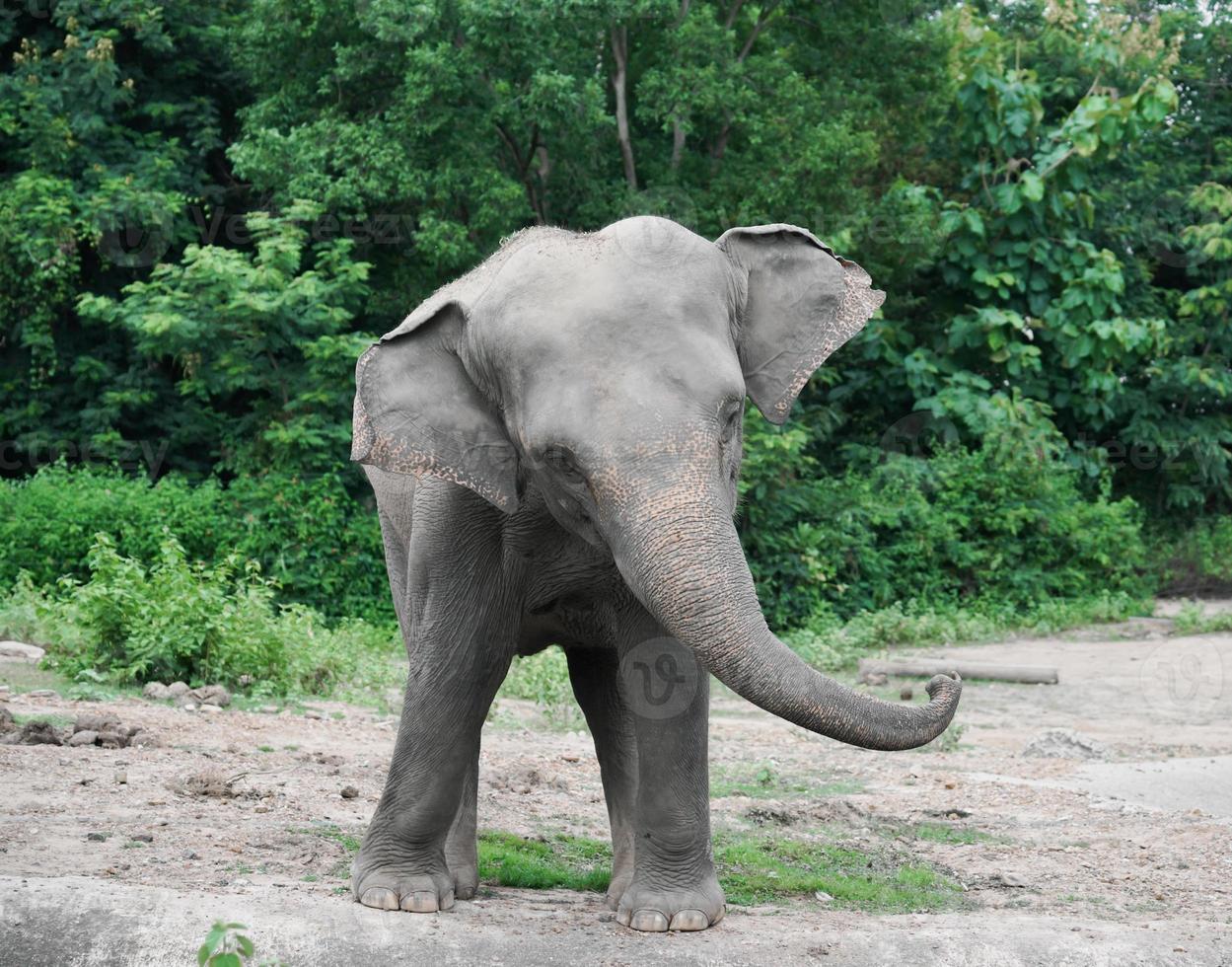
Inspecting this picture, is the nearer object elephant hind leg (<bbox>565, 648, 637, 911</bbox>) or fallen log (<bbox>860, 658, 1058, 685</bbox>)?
elephant hind leg (<bbox>565, 648, 637, 911</bbox>)

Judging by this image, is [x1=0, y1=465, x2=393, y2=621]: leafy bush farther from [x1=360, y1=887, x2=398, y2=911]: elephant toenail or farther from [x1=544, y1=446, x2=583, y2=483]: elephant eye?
[x1=544, y1=446, x2=583, y2=483]: elephant eye

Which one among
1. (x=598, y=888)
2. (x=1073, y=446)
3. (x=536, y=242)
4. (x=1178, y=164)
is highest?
(x=1178, y=164)

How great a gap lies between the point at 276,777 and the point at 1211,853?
Result: 14.3 ft

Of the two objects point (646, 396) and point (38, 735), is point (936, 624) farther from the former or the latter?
point (646, 396)

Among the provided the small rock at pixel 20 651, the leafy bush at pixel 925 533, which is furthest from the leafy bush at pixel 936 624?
the small rock at pixel 20 651

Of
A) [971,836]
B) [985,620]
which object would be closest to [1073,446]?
[985,620]

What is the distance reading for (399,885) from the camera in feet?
16.8

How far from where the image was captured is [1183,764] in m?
9.53

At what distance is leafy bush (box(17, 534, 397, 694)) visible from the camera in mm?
10422

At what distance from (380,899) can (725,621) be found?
5.88 ft

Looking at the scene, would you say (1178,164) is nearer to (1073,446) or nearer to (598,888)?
(1073,446)
